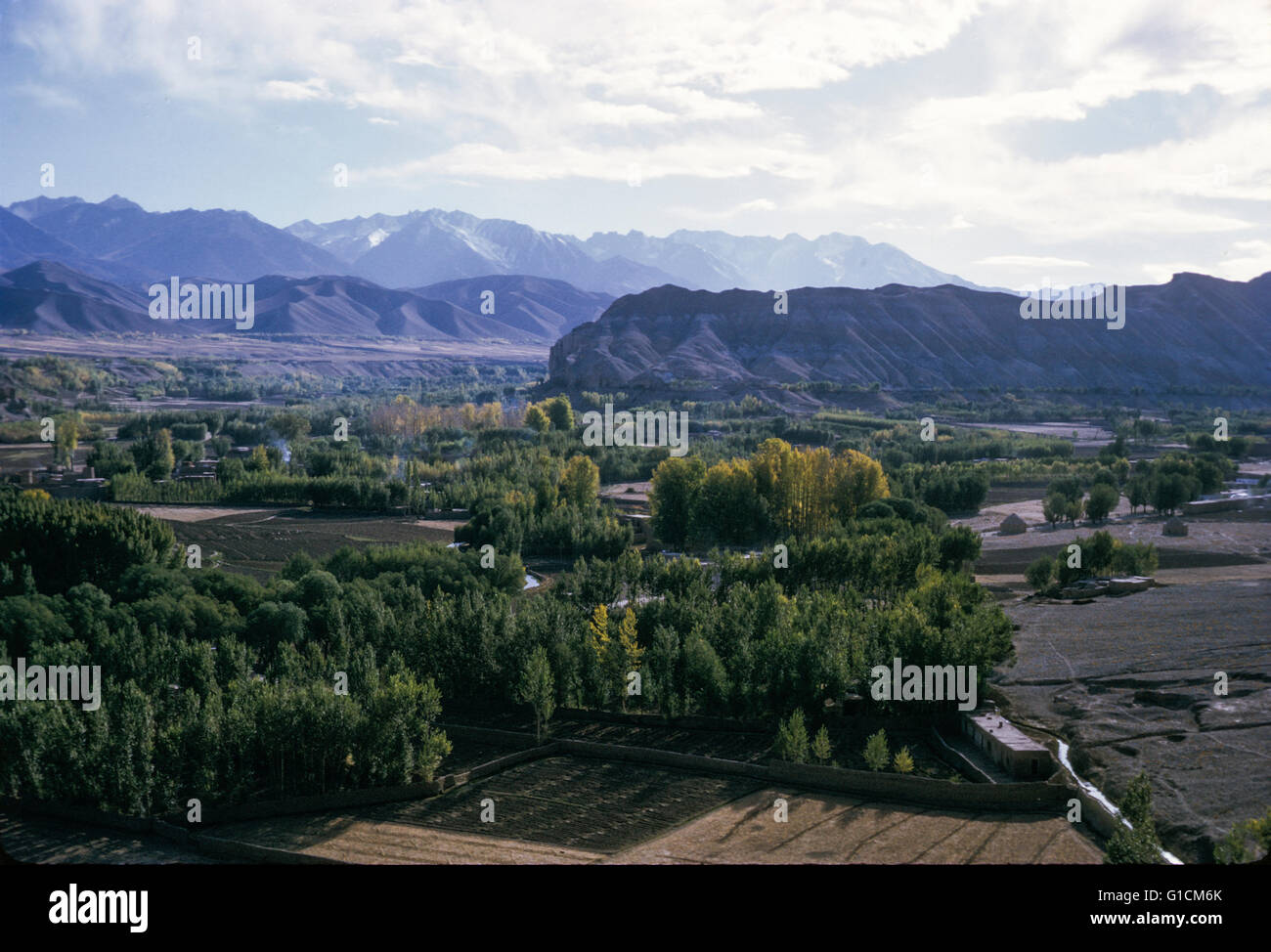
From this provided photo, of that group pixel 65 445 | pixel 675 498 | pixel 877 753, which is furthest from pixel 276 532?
Answer: pixel 877 753

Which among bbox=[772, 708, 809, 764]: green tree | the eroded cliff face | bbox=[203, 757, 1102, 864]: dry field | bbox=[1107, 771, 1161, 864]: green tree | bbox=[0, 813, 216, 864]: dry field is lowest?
bbox=[0, 813, 216, 864]: dry field

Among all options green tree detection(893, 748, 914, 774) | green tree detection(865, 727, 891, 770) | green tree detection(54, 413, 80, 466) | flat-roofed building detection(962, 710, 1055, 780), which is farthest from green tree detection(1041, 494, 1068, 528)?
green tree detection(54, 413, 80, 466)

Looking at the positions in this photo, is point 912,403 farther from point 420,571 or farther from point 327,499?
point 420,571

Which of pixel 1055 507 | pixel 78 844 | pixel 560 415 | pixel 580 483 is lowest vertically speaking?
pixel 78 844

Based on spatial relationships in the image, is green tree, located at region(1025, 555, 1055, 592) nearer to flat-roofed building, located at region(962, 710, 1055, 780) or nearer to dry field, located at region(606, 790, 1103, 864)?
flat-roofed building, located at region(962, 710, 1055, 780)

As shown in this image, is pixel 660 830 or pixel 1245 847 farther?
pixel 660 830

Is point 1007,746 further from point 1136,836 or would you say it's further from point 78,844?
point 78,844

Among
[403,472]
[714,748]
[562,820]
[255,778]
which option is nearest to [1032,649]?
[714,748]
